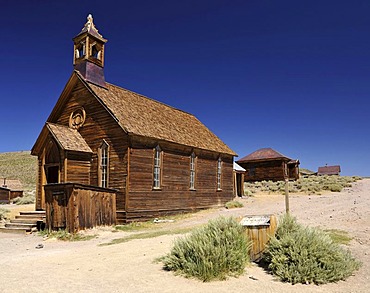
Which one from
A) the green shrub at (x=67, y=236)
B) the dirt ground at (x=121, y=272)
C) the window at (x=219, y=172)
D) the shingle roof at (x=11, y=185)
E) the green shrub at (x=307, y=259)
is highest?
the window at (x=219, y=172)

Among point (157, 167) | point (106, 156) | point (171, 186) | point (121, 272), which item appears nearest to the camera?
point (121, 272)

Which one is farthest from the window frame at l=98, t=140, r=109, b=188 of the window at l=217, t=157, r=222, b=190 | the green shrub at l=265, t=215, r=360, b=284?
the green shrub at l=265, t=215, r=360, b=284

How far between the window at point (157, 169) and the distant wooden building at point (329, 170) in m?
70.2

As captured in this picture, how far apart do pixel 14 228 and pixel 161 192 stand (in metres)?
7.09

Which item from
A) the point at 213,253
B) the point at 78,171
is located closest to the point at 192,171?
the point at 78,171

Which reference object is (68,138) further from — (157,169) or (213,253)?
(213,253)

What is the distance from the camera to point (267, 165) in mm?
42094

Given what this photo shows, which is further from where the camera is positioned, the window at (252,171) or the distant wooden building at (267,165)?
the window at (252,171)

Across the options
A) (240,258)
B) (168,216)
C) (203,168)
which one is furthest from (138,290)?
(203,168)

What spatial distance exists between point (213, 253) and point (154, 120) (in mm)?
13474

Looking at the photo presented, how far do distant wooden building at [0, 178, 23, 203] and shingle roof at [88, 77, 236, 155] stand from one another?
21.9m

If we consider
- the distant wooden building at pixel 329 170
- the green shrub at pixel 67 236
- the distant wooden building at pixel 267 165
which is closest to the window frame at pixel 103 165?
the green shrub at pixel 67 236

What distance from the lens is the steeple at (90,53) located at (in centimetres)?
1852

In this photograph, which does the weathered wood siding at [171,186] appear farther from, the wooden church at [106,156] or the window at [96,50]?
the window at [96,50]
